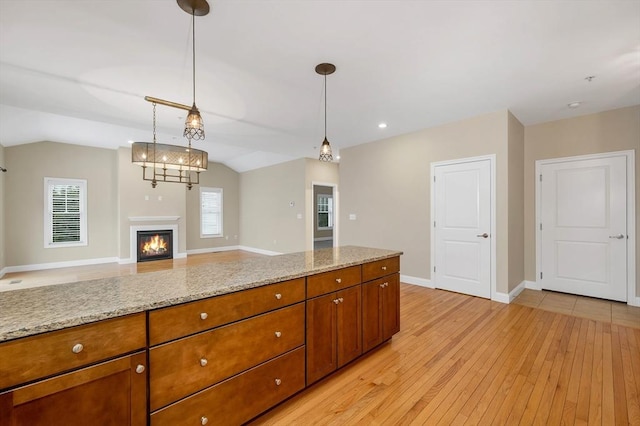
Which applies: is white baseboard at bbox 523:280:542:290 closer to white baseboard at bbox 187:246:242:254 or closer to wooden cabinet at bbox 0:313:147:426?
wooden cabinet at bbox 0:313:147:426

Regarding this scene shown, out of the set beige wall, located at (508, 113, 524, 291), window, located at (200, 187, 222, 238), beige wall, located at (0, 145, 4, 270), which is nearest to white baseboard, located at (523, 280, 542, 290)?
beige wall, located at (508, 113, 524, 291)

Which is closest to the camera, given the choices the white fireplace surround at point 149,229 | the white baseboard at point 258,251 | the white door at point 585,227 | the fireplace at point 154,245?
the white door at point 585,227

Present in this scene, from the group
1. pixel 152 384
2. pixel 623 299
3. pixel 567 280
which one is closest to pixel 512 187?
pixel 567 280

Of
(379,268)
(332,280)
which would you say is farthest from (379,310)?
(332,280)

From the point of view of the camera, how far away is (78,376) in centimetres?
111

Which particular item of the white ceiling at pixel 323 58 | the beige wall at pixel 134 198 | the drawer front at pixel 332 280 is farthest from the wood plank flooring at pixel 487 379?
the beige wall at pixel 134 198

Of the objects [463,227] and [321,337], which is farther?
[463,227]

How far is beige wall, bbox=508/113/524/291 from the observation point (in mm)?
3988

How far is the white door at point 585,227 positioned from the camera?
12.7 ft

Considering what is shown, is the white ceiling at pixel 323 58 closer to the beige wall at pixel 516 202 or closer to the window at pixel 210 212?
the beige wall at pixel 516 202

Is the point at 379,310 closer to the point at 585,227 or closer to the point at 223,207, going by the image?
the point at 585,227

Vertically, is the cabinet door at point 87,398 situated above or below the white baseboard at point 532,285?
above

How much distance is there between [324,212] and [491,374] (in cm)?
972

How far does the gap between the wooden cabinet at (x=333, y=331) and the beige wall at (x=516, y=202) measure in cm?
292
